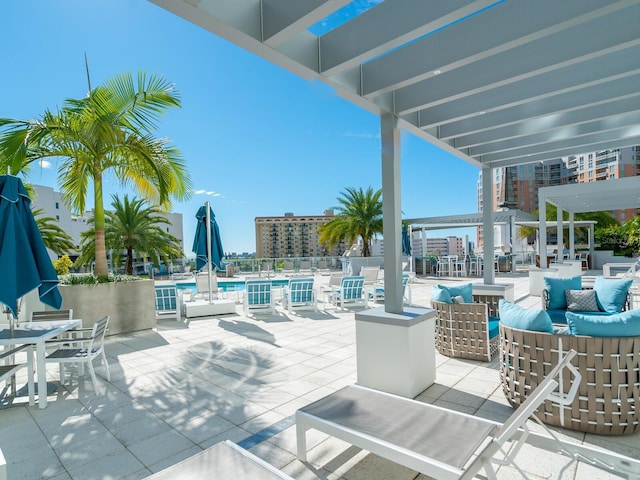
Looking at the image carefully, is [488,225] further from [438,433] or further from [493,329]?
[438,433]

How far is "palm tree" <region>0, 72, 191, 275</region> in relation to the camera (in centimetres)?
575

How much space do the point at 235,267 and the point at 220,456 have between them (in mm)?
17227

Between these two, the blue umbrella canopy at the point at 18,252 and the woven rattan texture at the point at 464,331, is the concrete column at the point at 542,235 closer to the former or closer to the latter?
the woven rattan texture at the point at 464,331

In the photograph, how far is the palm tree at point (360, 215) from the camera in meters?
18.9

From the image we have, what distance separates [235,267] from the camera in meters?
18.8

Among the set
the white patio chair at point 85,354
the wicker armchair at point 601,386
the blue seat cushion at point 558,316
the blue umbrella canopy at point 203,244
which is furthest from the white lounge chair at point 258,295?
the wicker armchair at point 601,386

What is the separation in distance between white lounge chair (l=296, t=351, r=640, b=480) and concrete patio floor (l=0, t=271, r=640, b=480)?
353 millimetres

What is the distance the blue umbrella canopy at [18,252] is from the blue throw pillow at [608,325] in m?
5.37

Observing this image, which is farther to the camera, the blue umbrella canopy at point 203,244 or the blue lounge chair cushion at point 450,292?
the blue umbrella canopy at point 203,244

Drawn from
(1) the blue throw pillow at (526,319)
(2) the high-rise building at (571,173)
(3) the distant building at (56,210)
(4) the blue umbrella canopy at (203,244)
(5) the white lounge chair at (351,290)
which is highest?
(2) the high-rise building at (571,173)

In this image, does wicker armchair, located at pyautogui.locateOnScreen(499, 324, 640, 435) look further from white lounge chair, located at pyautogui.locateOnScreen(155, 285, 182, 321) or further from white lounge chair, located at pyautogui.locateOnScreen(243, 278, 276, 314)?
white lounge chair, located at pyautogui.locateOnScreen(155, 285, 182, 321)

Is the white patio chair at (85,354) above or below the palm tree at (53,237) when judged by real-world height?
below

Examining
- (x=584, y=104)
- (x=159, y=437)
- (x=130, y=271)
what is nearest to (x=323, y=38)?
(x=584, y=104)

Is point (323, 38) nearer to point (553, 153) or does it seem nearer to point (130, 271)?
point (553, 153)
